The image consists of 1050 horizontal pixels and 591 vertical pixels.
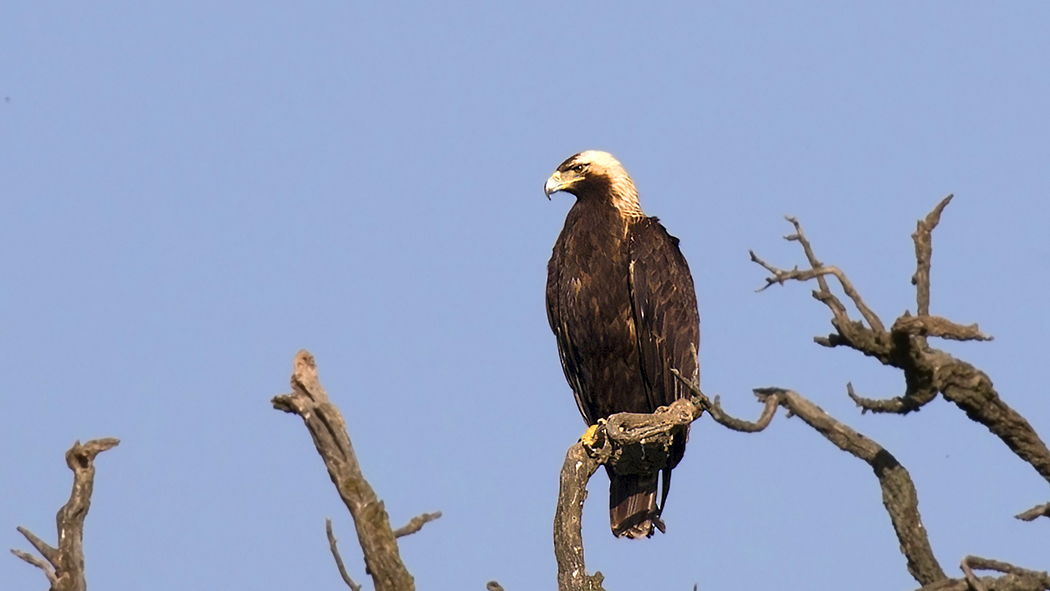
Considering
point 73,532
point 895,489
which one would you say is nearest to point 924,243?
point 895,489

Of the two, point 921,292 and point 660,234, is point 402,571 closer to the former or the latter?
point 921,292

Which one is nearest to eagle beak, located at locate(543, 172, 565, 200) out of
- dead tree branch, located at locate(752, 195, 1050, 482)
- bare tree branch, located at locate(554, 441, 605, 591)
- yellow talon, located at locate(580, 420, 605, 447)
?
yellow talon, located at locate(580, 420, 605, 447)

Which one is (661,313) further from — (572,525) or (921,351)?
(921,351)

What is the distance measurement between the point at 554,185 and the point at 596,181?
27cm

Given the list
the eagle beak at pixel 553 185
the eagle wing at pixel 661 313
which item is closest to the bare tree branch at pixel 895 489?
the eagle wing at pixel 661 313

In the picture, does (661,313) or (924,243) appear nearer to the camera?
(924,243)

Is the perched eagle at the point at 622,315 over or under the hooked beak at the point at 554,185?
under

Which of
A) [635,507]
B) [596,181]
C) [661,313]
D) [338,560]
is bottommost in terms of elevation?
[338,560]

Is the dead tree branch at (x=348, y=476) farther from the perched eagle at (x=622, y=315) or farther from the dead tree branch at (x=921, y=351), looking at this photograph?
the perched eagle at (x=622, y=315)

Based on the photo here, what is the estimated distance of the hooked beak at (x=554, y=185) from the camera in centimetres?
873

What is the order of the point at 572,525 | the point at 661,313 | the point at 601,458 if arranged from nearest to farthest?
the point at 572,525, the point at 601,458, the point at 661,313

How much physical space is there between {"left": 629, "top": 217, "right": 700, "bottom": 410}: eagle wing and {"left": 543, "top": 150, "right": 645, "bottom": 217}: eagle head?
273 mm

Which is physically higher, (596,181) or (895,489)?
(596,181)

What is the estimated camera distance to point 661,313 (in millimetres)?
8148
